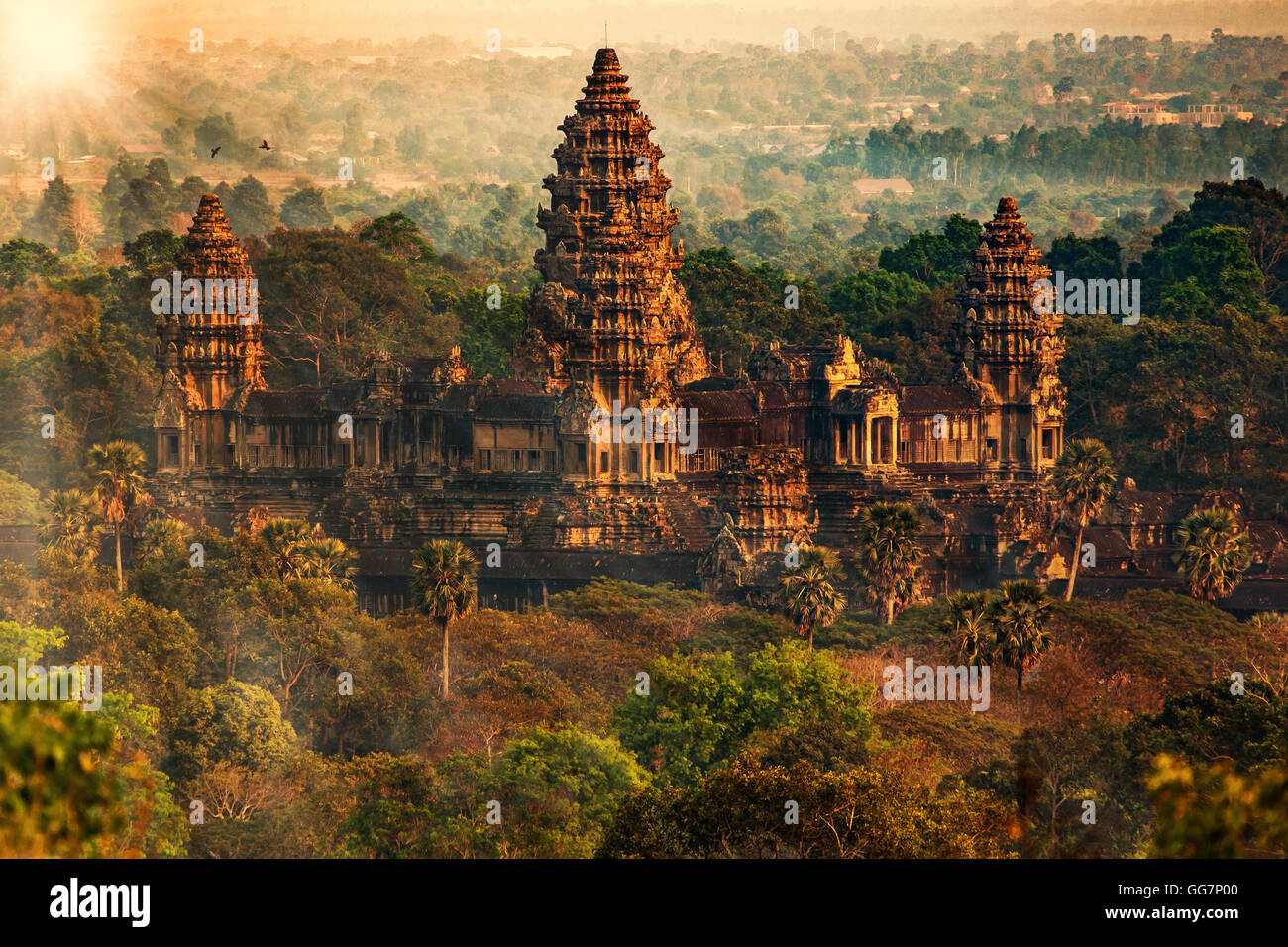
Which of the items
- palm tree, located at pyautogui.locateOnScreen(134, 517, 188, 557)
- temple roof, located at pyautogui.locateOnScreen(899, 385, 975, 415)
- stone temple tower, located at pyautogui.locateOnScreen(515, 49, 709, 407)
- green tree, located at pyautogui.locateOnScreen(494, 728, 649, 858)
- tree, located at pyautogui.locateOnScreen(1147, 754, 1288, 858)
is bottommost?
green tree, located at pyautogui.locateOnScreen(494, 728, 649, 858)

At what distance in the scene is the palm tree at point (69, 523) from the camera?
103 metres

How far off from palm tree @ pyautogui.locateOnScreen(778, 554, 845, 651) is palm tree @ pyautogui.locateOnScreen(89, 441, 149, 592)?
893 inches

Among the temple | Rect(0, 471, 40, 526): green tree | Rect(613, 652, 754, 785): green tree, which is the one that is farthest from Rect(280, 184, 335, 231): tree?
Rect(613, 652, 754, 785): green tree

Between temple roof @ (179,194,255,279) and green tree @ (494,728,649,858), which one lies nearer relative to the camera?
green tree @ (494,728,649,858)

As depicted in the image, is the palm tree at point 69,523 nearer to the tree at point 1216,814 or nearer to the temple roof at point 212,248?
the temple roof at point 212,248

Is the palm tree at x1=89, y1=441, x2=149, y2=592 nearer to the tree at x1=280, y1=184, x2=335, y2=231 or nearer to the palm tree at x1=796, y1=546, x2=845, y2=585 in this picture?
the palm tree at x1=796, y1=546, x2=845, y2=585

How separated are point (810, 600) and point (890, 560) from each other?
386 cm

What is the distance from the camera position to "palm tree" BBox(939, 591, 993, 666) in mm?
86375

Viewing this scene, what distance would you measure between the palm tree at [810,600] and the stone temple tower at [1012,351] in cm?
2224

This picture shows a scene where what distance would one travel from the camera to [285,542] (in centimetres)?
9781

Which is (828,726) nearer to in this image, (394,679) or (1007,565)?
(394,679)

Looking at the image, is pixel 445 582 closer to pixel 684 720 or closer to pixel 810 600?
pixel 810 600
